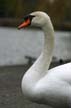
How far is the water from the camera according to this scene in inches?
685

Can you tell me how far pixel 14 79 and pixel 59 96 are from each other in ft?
13.5

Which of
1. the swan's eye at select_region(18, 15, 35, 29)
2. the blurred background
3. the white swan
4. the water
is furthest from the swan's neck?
the water

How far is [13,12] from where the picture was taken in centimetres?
3438

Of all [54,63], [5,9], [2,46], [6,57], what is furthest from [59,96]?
[5,9]

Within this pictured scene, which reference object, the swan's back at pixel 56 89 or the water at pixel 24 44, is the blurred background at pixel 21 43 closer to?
the water at pixel 24 44

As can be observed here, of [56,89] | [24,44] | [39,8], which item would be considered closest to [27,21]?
[56,89]

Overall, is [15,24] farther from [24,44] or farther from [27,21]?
Answer: [27,21]

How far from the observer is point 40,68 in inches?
214

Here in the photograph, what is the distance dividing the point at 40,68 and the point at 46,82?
313 millimetres

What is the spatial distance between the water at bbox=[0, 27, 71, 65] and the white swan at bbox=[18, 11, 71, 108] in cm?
965

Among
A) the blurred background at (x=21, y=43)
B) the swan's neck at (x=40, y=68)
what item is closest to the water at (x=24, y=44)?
the blurred background at (x=21, y=43)

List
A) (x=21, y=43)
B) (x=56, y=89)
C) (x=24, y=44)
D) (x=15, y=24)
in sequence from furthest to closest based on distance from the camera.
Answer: (x=15, y=24)
(x=21, y=43)
(x=24, y=44)
(x=56, y=89)

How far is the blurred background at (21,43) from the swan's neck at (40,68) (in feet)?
3.95

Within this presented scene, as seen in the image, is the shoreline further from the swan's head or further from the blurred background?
the swan's head
